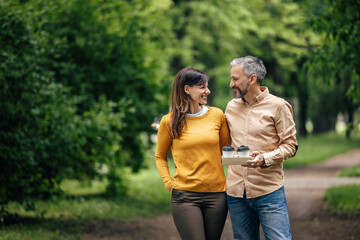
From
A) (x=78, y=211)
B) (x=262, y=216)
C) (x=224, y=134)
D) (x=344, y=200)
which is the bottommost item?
(x=344, y=200)

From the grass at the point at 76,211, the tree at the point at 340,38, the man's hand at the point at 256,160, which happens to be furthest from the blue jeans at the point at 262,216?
the tree at the point at 340,38

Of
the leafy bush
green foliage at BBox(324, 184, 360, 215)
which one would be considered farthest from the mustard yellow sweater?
green foliage at BBox(324, 184, 360, 215)

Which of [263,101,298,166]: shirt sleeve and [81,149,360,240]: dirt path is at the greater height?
[263,101,298,166]: shirt sleeve

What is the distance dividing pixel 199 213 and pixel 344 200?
21.9 feet

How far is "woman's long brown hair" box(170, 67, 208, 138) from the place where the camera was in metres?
3.79

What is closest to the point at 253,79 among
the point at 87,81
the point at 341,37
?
the point at 341,37

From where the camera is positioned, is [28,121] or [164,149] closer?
[164,149]

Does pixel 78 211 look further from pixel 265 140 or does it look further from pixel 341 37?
pixel 265 140

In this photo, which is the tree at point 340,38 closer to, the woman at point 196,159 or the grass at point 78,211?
→ the grass at point 78,211

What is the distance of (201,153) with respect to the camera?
372 cm

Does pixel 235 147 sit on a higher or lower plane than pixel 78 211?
higher

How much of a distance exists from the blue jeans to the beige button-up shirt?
6 centimetres

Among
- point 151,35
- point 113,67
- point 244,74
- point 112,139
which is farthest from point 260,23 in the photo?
point 244,74

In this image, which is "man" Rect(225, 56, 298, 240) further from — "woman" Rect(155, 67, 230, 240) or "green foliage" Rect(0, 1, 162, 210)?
"green foliage" Rect(0, 1, 162, 210)
